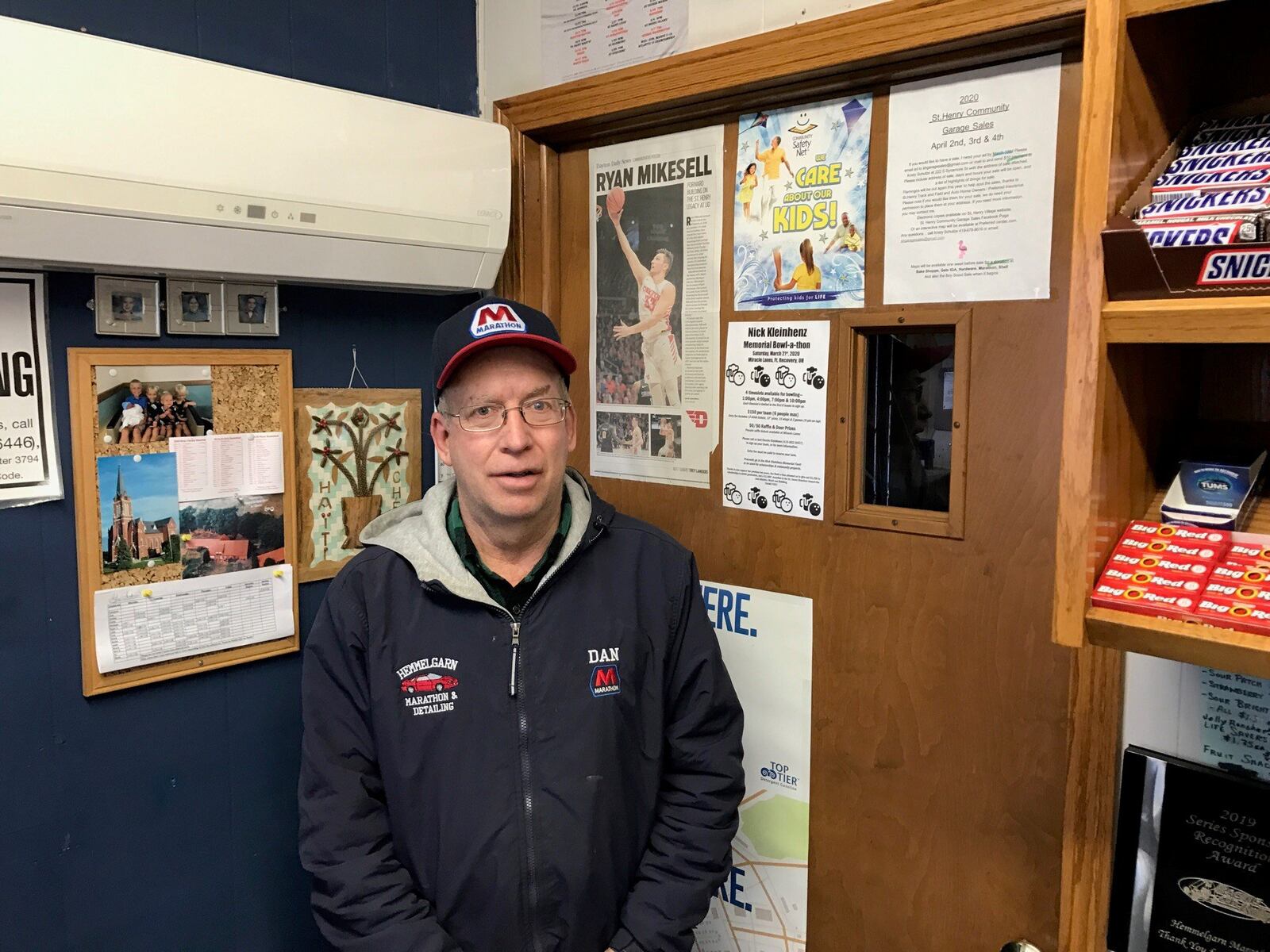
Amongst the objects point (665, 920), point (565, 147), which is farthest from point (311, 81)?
point (665, 920)

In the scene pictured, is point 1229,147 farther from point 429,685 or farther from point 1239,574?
point 429,685

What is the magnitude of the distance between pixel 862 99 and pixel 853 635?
0.81 m

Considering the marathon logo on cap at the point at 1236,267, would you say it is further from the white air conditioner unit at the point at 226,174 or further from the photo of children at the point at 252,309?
the photo of children at the point at 252,309

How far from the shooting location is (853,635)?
139cm

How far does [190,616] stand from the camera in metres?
1.47

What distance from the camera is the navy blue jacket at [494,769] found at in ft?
3.96

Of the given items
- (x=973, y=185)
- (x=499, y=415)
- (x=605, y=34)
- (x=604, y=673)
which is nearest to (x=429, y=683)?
(x=604, y=673)

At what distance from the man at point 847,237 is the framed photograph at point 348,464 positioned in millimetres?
860

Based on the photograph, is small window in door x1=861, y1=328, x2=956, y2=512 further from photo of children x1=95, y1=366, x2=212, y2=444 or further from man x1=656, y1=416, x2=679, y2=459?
photo of children x1=95, y1=366, x2=212, y2=444

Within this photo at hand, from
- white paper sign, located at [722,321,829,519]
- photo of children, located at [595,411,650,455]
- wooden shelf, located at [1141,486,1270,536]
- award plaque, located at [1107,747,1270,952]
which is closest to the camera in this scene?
wooden shelf, located at [1141,486,1270,536]

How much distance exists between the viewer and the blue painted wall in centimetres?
133

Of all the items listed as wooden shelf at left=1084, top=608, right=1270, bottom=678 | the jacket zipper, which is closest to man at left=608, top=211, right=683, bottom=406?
the jacket zipper

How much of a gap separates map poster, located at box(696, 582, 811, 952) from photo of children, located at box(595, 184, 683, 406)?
40 centimetres

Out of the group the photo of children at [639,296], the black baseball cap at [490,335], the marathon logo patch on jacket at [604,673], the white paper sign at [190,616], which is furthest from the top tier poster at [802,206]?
the white paper sign at [190,616]
